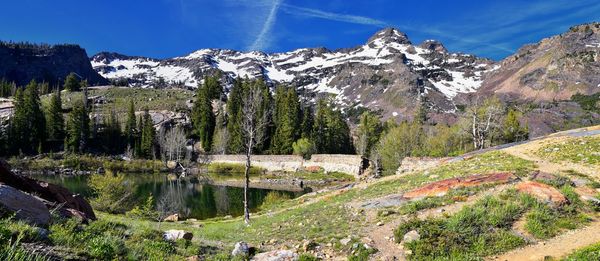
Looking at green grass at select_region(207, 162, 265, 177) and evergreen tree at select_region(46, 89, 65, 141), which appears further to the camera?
evergreen tree at select_region(46, 89, 65, 141)

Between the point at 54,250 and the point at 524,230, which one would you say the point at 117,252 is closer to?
the point at 54,250

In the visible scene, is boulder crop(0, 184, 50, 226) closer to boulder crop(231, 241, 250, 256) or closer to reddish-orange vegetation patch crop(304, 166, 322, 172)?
boulder crop(231, 241, 250, 256)

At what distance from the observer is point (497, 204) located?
1511 centimetres

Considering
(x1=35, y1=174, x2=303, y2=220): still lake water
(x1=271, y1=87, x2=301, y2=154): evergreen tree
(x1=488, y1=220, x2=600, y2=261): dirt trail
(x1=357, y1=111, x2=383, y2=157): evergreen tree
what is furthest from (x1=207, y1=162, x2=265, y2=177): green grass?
(x1=488, y1=220, x2=600, y2=261): dirt trail

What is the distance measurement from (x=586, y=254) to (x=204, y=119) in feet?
332

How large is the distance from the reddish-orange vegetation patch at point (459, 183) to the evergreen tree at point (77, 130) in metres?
96.2

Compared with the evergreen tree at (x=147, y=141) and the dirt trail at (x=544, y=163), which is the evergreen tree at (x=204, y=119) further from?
the dirt trail at (x=544, y=163)

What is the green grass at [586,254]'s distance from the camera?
10.0 metres

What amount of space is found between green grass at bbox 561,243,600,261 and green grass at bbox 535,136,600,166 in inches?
595

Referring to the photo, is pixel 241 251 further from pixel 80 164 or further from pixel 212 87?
pixel 212 87

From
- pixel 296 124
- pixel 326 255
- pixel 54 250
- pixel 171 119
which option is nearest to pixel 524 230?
pixel 326 255

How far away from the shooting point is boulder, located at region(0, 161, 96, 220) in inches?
514

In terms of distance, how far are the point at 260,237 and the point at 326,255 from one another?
5862 mm

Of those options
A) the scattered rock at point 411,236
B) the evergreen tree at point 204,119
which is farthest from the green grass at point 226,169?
the scattered rock at point 411,236
